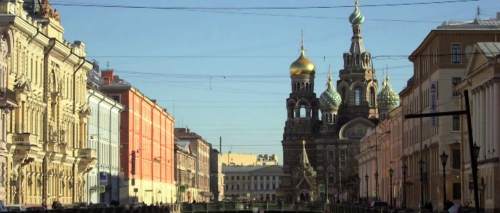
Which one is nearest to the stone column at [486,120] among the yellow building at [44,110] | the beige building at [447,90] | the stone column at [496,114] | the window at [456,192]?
the stone column at [496,114]

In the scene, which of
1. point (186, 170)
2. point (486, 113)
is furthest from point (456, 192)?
point (186, 170)

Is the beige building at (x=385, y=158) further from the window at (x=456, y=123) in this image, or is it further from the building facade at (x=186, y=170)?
the building facade at (x=186, y=170)

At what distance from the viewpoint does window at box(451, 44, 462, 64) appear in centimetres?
8594

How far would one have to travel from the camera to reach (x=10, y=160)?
62062mm

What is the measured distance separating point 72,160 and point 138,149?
40511 mm

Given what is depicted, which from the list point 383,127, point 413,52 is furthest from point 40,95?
point 383,127

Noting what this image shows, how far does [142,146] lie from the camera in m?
126

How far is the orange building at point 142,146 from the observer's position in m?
115

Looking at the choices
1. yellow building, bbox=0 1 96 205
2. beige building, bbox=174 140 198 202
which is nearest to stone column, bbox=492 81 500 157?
yellow building, bbox=0 1 96 205

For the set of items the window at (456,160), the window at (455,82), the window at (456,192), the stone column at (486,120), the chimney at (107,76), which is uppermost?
the chimney at (107,76)

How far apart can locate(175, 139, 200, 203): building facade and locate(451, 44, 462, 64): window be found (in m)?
71.2

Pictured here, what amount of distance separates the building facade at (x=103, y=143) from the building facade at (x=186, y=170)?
45165mm

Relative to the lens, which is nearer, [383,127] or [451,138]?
[451,138]

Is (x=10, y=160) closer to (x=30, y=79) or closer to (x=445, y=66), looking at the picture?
(x=30, y=79)
